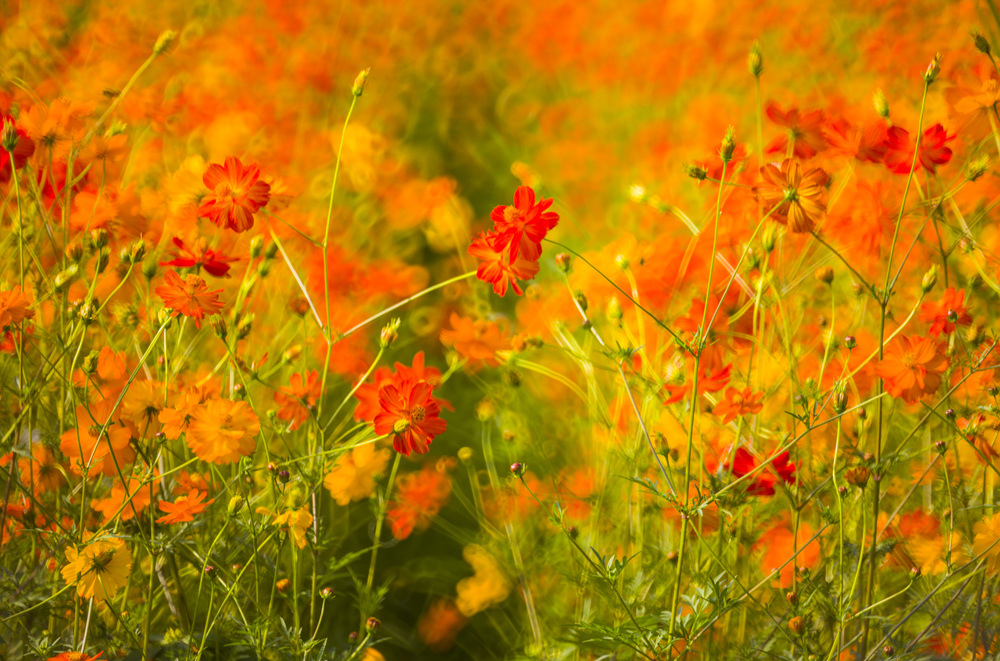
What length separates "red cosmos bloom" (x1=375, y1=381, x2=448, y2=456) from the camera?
63 centimetres

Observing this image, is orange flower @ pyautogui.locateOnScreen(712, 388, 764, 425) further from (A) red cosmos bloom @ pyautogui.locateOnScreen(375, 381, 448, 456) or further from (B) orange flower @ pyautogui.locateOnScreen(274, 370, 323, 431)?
(B) orange flower @ pyautogui.locateOnScreen(274, 370, 323, 431)

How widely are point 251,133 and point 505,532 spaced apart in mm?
869

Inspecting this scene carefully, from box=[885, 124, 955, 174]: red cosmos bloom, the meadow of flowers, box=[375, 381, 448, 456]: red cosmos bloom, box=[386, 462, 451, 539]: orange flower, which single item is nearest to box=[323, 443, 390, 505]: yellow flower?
the meadow of flowers

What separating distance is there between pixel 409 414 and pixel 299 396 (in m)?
0.16

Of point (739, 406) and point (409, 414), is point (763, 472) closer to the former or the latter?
point (739, 406)

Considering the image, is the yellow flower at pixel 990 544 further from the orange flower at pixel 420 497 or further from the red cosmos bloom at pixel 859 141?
the orange flower at pixel 420 497

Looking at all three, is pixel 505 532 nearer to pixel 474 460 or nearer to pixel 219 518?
pixel 474 460

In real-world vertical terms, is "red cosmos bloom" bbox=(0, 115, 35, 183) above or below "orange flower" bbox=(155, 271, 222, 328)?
above

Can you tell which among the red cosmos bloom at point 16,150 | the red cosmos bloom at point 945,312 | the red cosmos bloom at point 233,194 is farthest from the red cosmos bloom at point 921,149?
the red cosmos bloom at point 16,150

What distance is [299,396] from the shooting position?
74 cm

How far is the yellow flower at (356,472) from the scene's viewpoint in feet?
2.92

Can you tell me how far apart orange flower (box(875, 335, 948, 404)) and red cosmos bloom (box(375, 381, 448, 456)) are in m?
0.37

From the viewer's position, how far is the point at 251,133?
141 cm

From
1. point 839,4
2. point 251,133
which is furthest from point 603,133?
point 251,133
